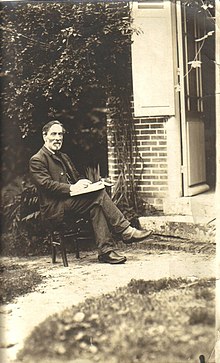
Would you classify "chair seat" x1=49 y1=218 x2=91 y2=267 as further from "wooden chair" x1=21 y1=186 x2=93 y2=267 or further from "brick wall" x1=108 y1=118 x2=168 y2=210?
"brick wall" x1=108 y1=118 x2=168 y2=210

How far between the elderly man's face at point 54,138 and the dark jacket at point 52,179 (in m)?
0.02

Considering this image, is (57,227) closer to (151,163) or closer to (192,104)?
(151,163)

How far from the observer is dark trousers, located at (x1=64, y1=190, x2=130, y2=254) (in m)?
1.94

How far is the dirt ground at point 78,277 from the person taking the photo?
1831 mm

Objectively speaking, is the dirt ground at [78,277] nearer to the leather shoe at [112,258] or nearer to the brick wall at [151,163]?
the leather shoe at [112,258]

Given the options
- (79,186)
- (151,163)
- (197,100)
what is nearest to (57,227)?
(79,186)

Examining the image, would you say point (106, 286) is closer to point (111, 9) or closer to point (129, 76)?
point (129, 76)

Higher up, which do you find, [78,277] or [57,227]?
[57,227]

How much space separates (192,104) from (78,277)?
0.83m

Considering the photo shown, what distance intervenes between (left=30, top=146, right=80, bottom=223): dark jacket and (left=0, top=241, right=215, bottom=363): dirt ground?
0.18 meters

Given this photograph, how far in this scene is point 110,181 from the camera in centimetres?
197

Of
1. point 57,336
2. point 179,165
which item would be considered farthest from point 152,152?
point 57,336

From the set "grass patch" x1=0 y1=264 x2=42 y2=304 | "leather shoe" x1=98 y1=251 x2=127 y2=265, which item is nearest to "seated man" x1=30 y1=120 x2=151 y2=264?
"leather shoe" x1=98 y1=251 x2=127 y2=265

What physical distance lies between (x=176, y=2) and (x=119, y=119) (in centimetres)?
52
